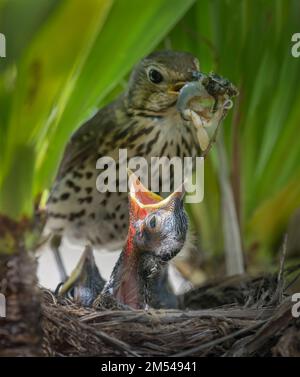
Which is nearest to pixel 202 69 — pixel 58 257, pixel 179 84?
pixel 179 84

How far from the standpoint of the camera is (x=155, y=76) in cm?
109

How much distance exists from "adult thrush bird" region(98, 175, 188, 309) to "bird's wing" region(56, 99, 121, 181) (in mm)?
117

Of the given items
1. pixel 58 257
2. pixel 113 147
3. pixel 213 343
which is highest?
pixel 113 147

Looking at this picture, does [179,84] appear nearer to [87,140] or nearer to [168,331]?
[87,140]

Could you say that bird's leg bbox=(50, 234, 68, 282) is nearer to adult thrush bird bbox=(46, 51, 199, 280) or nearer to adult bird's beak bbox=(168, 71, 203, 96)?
adult thrush bird bbox=(46, 51, 199, 280)

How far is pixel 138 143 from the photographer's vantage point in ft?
3.80

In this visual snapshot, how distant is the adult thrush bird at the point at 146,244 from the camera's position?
1.02 m

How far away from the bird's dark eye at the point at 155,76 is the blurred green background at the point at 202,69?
37 mm

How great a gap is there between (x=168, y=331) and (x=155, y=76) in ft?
1.23

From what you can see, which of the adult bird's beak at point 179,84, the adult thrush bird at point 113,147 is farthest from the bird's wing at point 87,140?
the adult bird's beak at point 179,84

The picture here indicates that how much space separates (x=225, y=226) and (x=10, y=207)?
45 centimetres

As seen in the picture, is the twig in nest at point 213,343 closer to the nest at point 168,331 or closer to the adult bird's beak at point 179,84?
the nest at point 168,331

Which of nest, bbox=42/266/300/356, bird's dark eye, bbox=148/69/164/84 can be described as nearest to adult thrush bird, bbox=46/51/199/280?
bird's dark eye, bbox=148/69/164/84
